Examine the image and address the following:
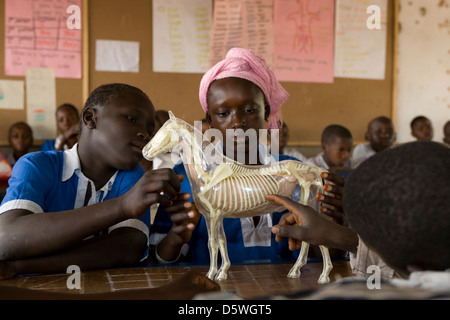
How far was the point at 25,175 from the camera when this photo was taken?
56.8 inches

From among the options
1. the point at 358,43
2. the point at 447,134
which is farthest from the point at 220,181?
the point at 447,134

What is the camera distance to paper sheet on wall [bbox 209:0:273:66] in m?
4.59

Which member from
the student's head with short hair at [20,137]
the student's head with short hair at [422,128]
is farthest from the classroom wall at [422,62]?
the student's head with short hair at [20,137]

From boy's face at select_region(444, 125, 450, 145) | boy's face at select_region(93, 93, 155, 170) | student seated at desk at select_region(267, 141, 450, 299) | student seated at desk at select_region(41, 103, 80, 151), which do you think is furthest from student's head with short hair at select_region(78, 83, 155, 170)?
boy's face at select_region(444, 125, 450, 145)

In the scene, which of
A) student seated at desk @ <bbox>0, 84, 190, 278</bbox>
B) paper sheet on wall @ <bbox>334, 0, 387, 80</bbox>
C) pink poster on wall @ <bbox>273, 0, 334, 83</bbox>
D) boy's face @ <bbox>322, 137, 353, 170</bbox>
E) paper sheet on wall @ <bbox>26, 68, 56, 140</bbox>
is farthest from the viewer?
paper sheet on wall @ <bbox>334, 0, 387, 80</bbox>

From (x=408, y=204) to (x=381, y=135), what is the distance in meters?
4.30

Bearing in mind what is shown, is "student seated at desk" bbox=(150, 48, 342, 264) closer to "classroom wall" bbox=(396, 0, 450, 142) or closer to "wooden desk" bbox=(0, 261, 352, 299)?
"wooden desk" bbox=(0, 261, 352, 299)

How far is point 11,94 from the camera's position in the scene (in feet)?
13.7

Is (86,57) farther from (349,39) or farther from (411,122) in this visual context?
(411,122)

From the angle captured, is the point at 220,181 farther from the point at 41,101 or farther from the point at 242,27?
the point at 242,27

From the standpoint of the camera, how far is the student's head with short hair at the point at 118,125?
4.88ft

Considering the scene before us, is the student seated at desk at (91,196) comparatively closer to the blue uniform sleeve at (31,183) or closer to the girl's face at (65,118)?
the blue uniform sleeve at (31,183)

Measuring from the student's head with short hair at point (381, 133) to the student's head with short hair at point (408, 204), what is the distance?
4.22 metres
